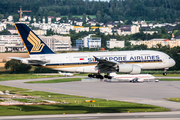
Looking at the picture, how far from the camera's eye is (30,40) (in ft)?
264

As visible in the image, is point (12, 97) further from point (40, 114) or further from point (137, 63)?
point (137, 63)

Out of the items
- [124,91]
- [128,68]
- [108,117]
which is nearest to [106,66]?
[128,68]

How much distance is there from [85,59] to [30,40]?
40.8ft

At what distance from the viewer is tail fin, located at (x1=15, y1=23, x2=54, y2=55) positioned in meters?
80.1

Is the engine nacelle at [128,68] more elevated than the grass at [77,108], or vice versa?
the engine nacelle at [128,68]

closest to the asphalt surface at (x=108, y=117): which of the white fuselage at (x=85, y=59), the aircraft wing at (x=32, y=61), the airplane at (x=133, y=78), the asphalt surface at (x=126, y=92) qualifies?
the asphalt surface at (x=126, y=92)

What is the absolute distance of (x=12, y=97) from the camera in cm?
7500

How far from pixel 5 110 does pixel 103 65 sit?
27.1m

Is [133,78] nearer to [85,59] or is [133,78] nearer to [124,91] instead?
[124,91]

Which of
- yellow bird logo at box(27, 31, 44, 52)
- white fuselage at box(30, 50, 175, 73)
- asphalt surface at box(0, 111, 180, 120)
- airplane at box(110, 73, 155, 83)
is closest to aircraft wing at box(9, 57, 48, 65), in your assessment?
white fuselage at box(30, 50, 175, 73)

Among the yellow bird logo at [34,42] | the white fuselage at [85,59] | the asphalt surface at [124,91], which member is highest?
the yellow bird logo at [34,42]

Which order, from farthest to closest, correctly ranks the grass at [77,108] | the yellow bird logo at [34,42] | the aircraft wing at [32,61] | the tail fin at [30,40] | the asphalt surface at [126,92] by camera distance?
the yellow bird logo at [34,42] → the tail fin at [30,40] → the aircraft wing at [32,61] → the grass at [77,108] → the asphalt surface at [126,92]

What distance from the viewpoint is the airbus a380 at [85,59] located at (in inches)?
3155

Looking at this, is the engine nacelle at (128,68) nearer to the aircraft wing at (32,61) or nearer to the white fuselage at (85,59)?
the white fuselage at (85,59)
